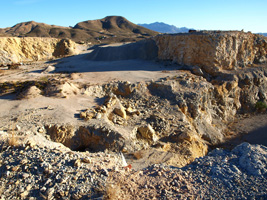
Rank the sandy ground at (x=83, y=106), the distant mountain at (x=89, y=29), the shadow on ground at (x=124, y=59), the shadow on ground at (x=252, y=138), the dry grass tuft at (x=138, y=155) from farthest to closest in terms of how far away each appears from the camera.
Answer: the distant mountain at (x=89, y=29), the shadow on ground at (x=124, y=59), the shadow on ground at (x=252, y=138), the sandy ground at (x=83, y=106), the dry grass tuft at (x=138, y=155)

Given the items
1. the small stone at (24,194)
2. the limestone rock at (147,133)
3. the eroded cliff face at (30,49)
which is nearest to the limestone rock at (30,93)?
the limestone rock at (147,133)

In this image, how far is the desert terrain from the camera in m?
3.94

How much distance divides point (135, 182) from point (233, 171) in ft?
6.70

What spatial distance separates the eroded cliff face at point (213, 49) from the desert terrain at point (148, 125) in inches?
2.9

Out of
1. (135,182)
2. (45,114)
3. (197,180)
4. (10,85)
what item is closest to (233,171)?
(197,180)

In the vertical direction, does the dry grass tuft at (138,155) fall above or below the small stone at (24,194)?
below

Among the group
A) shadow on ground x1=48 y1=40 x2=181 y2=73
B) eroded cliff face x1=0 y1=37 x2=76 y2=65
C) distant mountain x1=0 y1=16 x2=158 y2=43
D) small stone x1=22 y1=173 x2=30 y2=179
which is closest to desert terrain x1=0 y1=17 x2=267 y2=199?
small stone x1=22 y1=173 x2=30 y2=179

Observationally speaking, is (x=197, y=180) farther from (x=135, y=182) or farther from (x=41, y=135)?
(x=41, y=135)

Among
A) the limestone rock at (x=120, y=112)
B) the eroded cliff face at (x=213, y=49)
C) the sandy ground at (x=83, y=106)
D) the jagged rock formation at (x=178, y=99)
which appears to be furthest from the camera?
the eroded cliff face at (x=213, y=49)

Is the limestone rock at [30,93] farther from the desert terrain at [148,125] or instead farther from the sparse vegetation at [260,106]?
the sparse vegetation at [260,106]

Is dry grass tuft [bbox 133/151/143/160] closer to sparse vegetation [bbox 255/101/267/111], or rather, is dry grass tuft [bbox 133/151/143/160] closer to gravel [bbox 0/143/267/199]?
gravel [bbox 0/143/267/199]

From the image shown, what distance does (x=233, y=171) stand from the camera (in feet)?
13.8

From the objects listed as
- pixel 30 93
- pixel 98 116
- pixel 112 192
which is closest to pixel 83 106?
pixel 98 116

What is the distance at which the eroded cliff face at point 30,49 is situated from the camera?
76.0 ft
